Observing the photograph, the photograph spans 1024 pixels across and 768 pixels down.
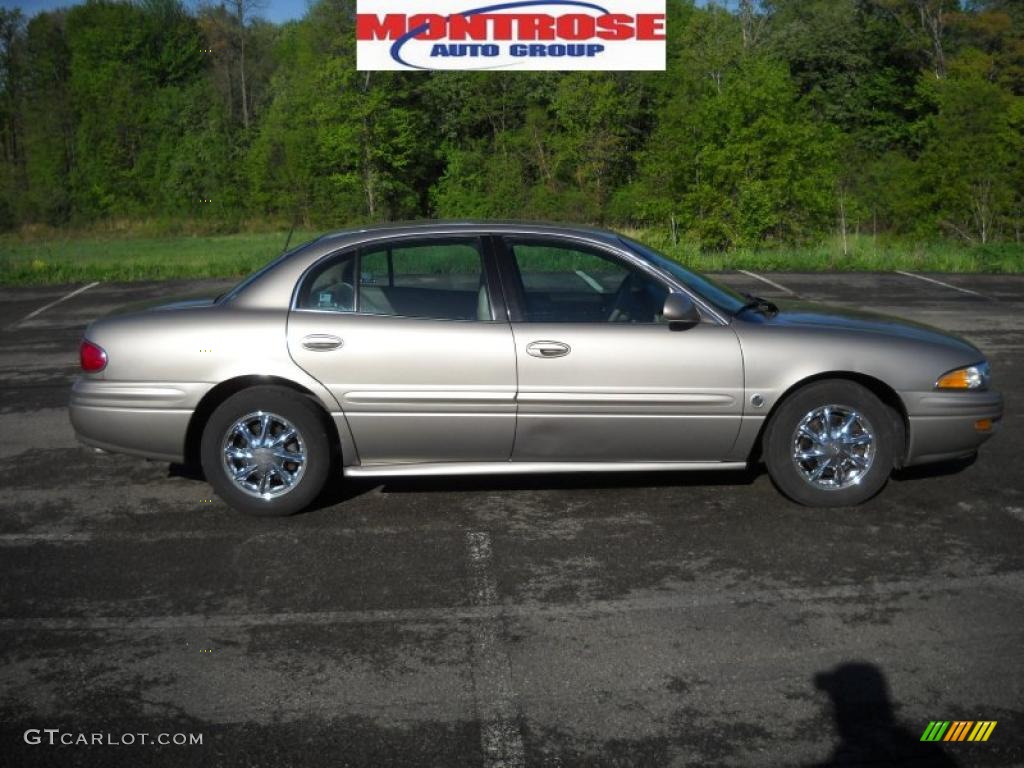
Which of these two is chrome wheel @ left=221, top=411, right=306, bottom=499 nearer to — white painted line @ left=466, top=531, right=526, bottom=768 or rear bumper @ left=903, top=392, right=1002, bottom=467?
white painted line @ left=466, top=531, right=526, bottom=768

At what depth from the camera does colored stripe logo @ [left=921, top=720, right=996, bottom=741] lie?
12.9 ft

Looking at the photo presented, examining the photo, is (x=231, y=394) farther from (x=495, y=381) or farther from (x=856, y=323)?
(x=856, y=323)

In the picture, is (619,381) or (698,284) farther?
(698,284)

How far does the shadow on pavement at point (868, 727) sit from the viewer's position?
3812 mm

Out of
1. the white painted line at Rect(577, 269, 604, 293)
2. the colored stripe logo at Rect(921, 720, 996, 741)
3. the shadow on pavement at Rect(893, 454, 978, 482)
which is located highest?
the white painted line at Rect(577, 269, 604, 293)

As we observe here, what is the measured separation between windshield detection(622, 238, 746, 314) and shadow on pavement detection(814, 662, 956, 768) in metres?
2.50

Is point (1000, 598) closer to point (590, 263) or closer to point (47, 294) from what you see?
point (590, 263)

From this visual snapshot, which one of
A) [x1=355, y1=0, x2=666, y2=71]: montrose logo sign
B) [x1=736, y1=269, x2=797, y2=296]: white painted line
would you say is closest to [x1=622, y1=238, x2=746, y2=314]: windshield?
[x1=736, y1=269, x2=797, y2=296]: white painted line

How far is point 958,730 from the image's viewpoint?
3984 millimetres

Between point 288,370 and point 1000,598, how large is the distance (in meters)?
3.53

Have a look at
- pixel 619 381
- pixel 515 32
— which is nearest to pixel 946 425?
pixel 619 381

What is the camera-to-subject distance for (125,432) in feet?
20.8

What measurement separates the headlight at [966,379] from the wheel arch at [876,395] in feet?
0.78

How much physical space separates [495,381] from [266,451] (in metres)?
1.24
